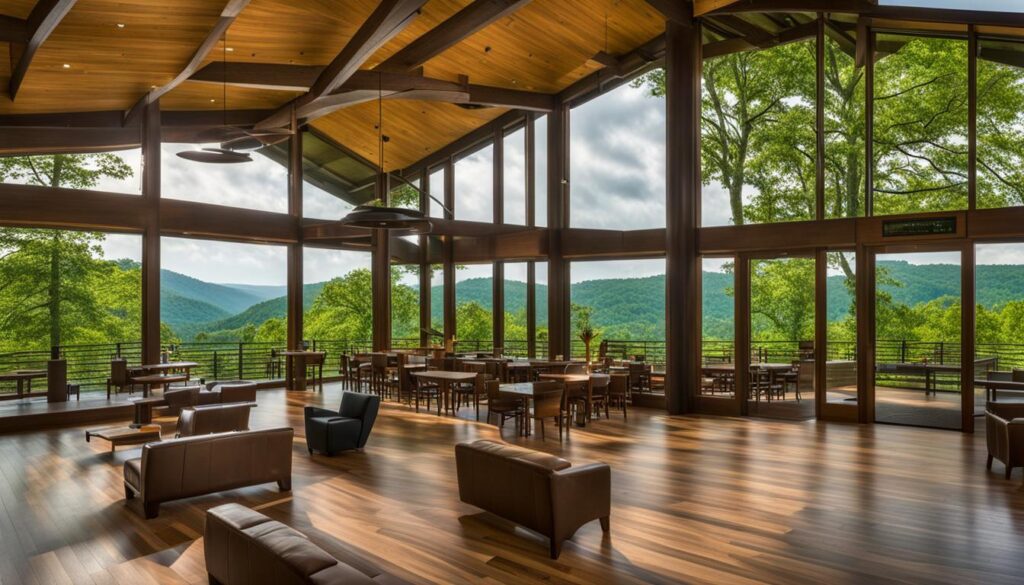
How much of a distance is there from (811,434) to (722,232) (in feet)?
11.8

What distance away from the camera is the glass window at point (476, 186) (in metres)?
14.3

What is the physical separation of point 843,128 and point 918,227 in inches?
78.4

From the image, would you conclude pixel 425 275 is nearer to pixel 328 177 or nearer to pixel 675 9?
pixel 328 177

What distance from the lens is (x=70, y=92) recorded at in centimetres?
982

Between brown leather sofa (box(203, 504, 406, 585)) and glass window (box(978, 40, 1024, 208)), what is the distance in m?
9.87

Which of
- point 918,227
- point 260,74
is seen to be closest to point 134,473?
point 260,74

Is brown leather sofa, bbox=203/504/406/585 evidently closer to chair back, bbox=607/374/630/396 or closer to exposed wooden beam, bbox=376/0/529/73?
exposed wooden beam, bbox=376/0/529/73

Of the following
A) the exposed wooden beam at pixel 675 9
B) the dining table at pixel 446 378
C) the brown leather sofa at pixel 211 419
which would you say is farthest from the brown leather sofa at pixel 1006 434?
the brown leather sofa at pixel 211 419

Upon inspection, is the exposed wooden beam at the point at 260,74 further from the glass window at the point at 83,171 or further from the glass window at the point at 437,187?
the glass window at the point at 437,187

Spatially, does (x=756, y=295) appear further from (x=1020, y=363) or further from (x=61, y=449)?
(x=61, y=449)

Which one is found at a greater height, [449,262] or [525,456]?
[449,262]

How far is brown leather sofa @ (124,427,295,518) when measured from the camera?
516cm

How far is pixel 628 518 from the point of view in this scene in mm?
4992

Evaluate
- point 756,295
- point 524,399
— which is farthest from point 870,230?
point 524,399
